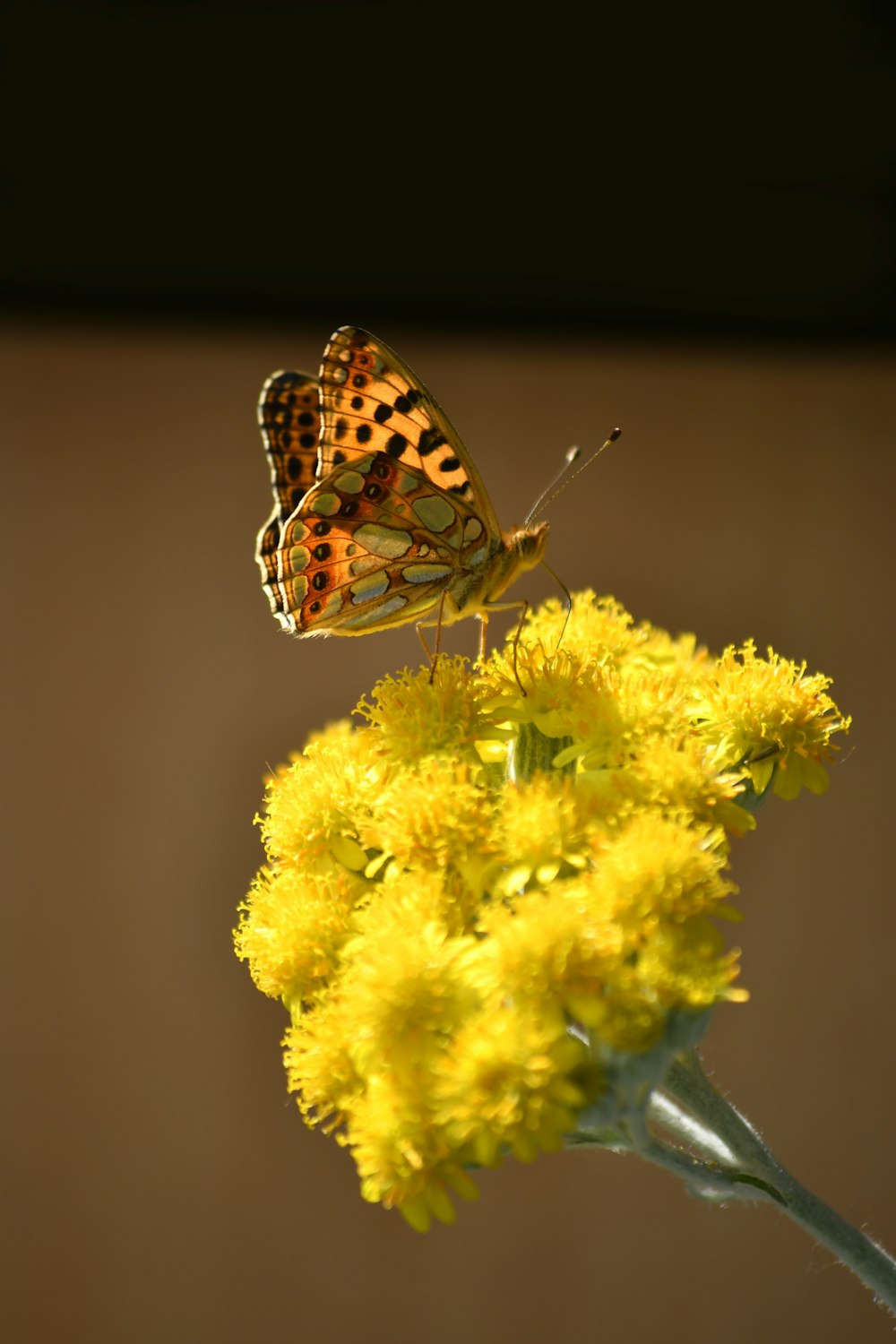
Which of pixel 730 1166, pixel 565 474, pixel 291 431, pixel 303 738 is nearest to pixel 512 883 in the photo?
pixel 730 1166

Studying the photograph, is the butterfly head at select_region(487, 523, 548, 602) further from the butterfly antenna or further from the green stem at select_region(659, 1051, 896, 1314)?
the green stem at select_region(659, 1051, 896, 1314)

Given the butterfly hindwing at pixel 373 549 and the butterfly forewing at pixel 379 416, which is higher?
the butterfly forewing at pixel 379 416

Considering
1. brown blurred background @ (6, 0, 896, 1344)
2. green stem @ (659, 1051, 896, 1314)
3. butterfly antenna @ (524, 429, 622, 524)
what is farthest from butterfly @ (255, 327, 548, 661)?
brown blurred background @ (6, 0, 896, 1344)

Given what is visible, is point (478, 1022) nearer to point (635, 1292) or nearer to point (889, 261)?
point (889, 261)

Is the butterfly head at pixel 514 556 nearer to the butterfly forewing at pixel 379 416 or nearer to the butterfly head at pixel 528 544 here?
the butterfly head at pixel 528 544

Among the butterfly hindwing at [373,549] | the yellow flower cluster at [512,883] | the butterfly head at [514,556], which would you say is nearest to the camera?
the yellow flower cluster at [512,883]

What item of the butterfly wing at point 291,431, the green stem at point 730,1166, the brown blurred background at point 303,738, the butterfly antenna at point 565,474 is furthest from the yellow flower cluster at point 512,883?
the brown blurred background at point 303,738

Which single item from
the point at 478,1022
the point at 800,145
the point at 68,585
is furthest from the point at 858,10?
the point at 68,585
